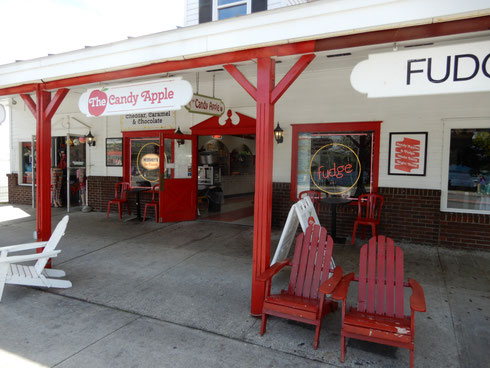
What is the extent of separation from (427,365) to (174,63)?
3871 mm

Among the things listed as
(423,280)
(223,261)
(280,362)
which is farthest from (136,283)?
(423,280)

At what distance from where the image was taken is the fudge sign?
2625 mm

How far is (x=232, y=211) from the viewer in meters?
10.2

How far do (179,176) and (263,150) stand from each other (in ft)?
17.8

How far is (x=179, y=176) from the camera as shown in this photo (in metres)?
8.62

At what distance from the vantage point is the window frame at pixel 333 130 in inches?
261

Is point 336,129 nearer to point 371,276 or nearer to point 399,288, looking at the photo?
point 371,276

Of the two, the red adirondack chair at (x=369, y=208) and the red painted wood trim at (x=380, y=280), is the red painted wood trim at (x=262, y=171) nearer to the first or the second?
the red painted wood trim at (x=380, y=280)

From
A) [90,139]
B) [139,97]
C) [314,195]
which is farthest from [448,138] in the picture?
[90,139]

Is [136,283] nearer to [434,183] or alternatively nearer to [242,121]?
[242,121]

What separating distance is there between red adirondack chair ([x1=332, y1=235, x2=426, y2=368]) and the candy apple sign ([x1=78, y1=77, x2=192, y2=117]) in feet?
8.24

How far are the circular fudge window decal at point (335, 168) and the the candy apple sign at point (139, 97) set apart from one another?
4.11m

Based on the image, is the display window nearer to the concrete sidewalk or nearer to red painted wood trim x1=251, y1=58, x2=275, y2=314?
the concrete sidewalk

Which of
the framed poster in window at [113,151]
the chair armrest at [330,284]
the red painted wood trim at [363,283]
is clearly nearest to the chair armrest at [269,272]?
the chair armrest at [330,284]
